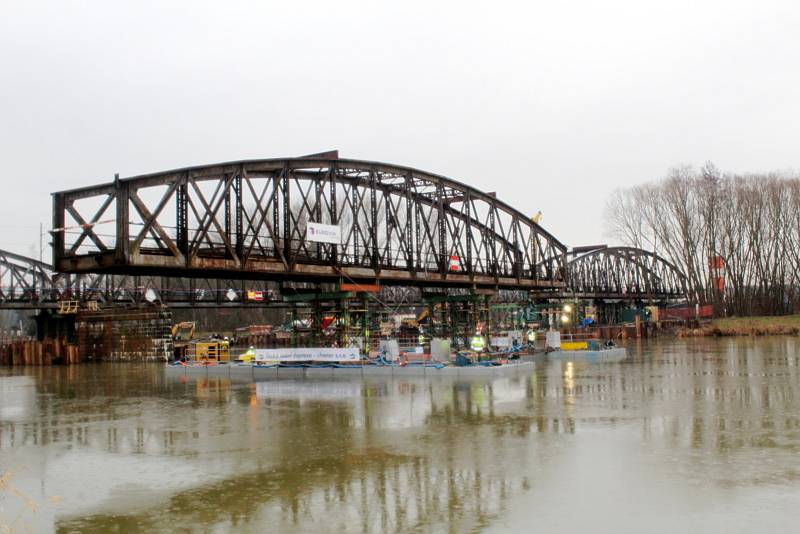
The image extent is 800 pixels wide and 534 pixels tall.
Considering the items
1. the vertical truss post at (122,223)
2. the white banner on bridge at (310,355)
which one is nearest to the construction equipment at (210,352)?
the white banner on bridge at (310,355)

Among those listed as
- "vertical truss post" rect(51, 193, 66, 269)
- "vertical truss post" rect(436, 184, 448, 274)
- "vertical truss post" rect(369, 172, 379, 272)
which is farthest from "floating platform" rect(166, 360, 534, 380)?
"vertical truss post" rect(436, 184, 448, 274)

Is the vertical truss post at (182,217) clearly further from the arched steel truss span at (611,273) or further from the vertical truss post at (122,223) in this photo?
the arched steel truss span at (611,273)

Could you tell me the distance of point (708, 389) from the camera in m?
24.8

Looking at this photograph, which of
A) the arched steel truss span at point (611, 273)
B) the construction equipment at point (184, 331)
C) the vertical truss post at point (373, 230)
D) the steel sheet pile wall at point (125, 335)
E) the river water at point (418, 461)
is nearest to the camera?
the river water at point (418, 461)

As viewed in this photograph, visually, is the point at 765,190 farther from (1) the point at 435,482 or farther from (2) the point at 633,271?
(1) the point at 435,482

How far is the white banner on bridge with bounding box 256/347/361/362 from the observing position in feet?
121

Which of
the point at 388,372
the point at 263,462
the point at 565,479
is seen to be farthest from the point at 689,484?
the point at 388,372

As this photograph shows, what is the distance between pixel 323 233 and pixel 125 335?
32.5 m

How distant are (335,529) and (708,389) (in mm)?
19488

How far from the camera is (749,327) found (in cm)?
7581

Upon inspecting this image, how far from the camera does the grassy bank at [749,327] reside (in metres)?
74.2

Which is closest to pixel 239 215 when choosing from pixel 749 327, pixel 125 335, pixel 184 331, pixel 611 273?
pixel 125 335

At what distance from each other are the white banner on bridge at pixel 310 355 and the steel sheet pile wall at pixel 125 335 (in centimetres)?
2454

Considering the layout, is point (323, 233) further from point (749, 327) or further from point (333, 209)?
point (749, 327)
